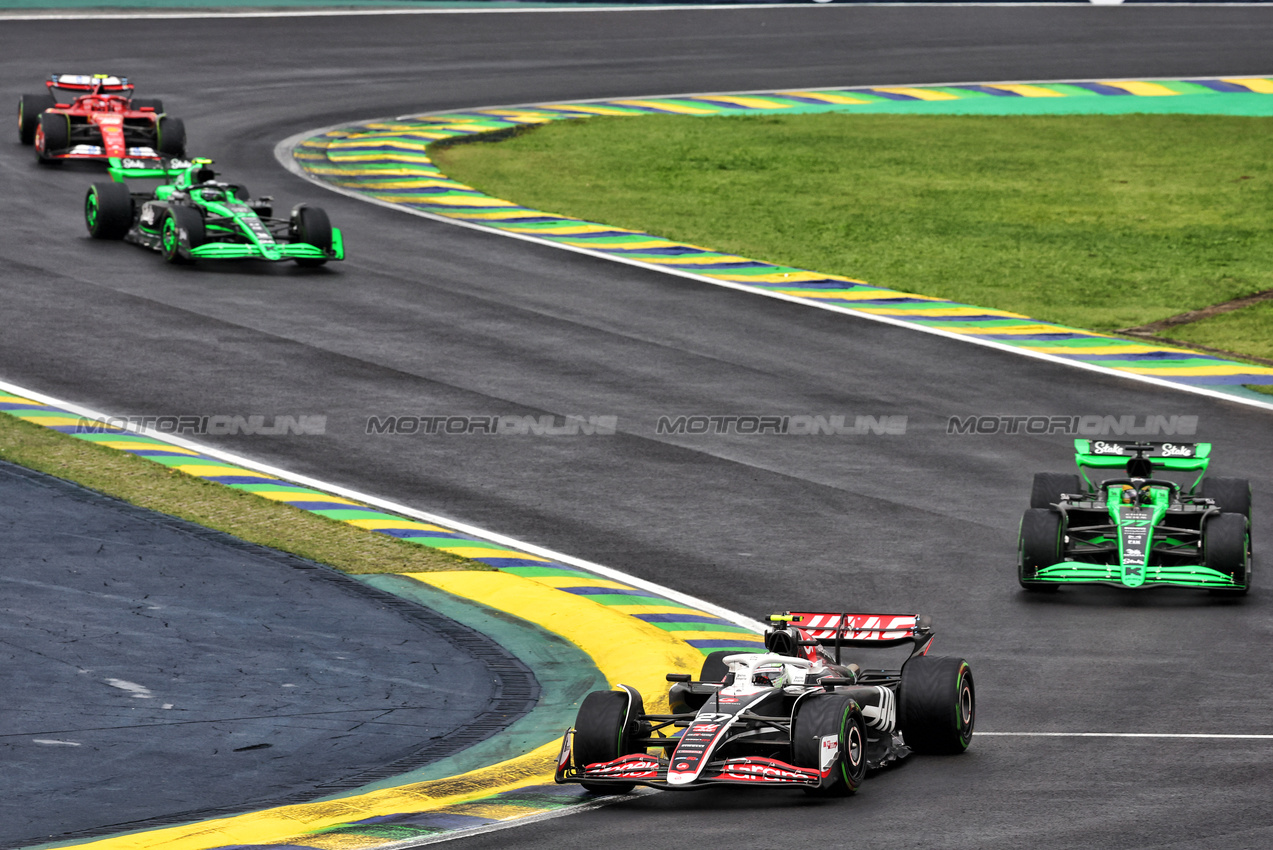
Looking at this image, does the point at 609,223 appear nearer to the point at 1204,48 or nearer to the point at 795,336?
the point at 795,336

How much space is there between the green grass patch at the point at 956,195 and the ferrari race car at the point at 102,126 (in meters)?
5.04

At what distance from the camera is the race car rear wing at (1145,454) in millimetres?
16016

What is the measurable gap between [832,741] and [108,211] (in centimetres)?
1928

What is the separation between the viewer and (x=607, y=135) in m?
37.1

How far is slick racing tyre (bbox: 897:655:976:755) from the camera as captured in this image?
37.1 ft

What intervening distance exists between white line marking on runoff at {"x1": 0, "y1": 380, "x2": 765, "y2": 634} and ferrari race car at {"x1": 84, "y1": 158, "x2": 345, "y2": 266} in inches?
221

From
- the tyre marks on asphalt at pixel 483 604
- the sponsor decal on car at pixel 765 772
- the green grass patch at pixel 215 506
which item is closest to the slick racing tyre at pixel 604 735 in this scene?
the tyre marks on asphalt at pixel 483 604

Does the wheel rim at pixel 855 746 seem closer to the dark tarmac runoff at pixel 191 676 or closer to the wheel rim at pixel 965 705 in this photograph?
the wheel rim at pixel 965 705

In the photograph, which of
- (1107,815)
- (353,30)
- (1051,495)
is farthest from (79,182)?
(1107,815)

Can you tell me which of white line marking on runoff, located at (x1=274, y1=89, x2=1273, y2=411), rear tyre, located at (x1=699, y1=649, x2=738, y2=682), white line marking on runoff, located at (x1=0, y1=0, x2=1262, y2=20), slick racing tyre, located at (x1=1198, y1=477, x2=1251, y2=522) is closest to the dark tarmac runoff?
rear tyre, located at (x1=699, y1=649, x2=738, y2=682)

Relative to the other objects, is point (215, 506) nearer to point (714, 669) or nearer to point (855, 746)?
point (714, 669)

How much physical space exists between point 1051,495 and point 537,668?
203 inches

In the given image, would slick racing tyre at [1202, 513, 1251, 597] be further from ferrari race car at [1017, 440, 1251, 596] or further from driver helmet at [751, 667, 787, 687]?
driver helmet at [751, 667, 787, 687]

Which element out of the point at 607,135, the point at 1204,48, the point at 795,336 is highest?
the point at 1204,48
